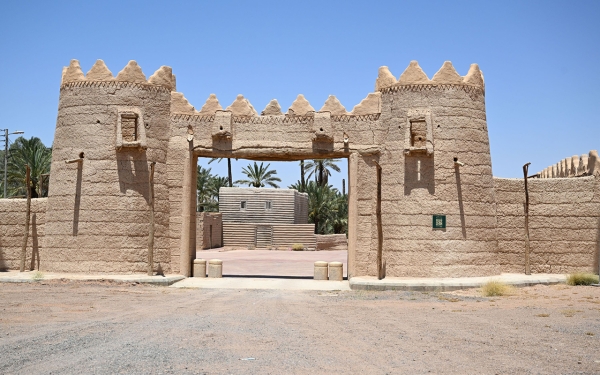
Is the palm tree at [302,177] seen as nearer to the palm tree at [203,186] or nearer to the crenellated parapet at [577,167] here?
the palm tree at [203,186]

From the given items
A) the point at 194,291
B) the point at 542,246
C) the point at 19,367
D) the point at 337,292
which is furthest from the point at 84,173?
the point at 542,246

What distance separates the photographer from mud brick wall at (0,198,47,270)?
63.6ft

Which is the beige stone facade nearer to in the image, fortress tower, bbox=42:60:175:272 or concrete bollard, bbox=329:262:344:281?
fortress tower, bbox=42:60:175:272

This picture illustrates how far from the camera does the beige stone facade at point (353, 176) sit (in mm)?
17922

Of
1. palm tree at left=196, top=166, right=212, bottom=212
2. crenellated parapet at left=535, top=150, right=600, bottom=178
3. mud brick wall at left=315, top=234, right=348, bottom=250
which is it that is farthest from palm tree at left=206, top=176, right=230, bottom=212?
crenellated parapet at left=535, top=150, right=600, bottom=178

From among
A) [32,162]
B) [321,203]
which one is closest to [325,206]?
[321,203]

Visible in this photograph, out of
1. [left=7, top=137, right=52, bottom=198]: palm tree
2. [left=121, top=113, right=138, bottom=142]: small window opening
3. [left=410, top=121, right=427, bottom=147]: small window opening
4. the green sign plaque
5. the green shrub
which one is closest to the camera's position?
the green shrub

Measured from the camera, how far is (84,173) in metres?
18.4

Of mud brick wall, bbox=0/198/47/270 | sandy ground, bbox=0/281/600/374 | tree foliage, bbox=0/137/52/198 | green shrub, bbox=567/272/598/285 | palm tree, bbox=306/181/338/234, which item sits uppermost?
tree foliage, bbox=0/137/52/198

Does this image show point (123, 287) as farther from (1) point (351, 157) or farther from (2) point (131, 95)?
(1) point (351, 157)

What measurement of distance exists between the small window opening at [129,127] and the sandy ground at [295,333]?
188 inches

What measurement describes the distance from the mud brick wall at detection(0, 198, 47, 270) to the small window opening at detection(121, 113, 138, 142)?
3.21 metres

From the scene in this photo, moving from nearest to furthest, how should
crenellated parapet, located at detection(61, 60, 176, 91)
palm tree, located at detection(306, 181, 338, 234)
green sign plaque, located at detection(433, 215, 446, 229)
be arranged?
green sign plaque, located at detection(433, 215, 446, 229) → crenellated parapet, located at detection(61, 60, 176, 91) → palm tree, located at detection(306, 181, 338, 234)

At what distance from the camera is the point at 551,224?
18.7 meters
